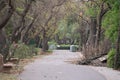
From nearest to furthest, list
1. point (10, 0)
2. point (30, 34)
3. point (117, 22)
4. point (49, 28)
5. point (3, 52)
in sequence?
point (10, 0)
point (117, 22)
point (3, 52)
point (30, 34)
point (49, 28)

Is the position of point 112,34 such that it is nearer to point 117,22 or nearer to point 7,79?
point 117,22

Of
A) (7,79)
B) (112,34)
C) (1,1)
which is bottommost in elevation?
(7,79)

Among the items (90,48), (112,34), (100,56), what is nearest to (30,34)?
(90,48)

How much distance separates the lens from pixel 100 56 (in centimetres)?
3053

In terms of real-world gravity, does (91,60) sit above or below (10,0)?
below

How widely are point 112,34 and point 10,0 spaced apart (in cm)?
1005

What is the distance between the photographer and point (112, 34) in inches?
1017

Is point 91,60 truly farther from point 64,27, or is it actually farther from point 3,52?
point 64,27

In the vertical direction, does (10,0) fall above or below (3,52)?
above

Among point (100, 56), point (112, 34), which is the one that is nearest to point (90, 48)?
point (100, 56)

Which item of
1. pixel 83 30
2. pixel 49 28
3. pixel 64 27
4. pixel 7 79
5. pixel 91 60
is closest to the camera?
pixel 7 79

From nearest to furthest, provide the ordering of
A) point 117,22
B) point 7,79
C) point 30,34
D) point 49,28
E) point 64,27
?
point 7,79 → point 117,22 → point 30,34 → point 49,28 → point 64,27

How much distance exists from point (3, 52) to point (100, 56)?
8.62 m

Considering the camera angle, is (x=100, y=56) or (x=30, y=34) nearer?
(x=100, y=56)
